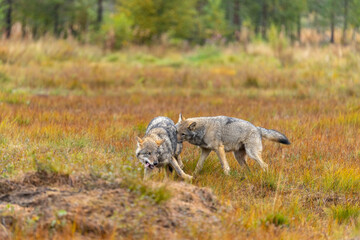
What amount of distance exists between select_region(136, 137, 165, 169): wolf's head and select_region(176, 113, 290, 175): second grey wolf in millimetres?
861

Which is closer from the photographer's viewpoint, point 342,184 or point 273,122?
point 342,184

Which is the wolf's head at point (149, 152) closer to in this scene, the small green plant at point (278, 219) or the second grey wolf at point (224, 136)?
the second grey wolf at point (224, 136)

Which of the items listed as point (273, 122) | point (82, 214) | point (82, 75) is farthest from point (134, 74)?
point (82, 214)

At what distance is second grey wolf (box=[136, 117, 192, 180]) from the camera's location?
6090 millimetres

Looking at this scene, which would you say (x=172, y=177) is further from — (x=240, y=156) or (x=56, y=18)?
(x=56, y=18)

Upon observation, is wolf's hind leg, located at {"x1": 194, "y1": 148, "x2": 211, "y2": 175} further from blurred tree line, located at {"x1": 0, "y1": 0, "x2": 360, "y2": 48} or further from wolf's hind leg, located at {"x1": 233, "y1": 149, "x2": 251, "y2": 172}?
blurred tree line, located at {"x1": 0, "y1": 0, "x2": 360, "y2": 48}

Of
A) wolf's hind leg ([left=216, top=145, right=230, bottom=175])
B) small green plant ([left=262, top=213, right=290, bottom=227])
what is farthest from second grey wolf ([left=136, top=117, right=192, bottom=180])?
small green plant ([left=262, top=213, right=290, bottom=227])

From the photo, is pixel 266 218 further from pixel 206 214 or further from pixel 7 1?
pixel 7 1

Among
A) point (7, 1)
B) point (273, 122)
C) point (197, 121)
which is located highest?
point (7, 1)

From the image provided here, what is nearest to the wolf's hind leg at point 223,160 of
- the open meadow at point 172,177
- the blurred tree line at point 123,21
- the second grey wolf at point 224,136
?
the second grey wolf at point 224,136

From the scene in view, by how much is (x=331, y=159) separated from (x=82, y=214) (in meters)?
4.68

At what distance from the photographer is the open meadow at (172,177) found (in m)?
4.32

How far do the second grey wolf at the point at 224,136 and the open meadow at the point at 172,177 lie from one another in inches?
11.8

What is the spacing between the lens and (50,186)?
4938 mm
